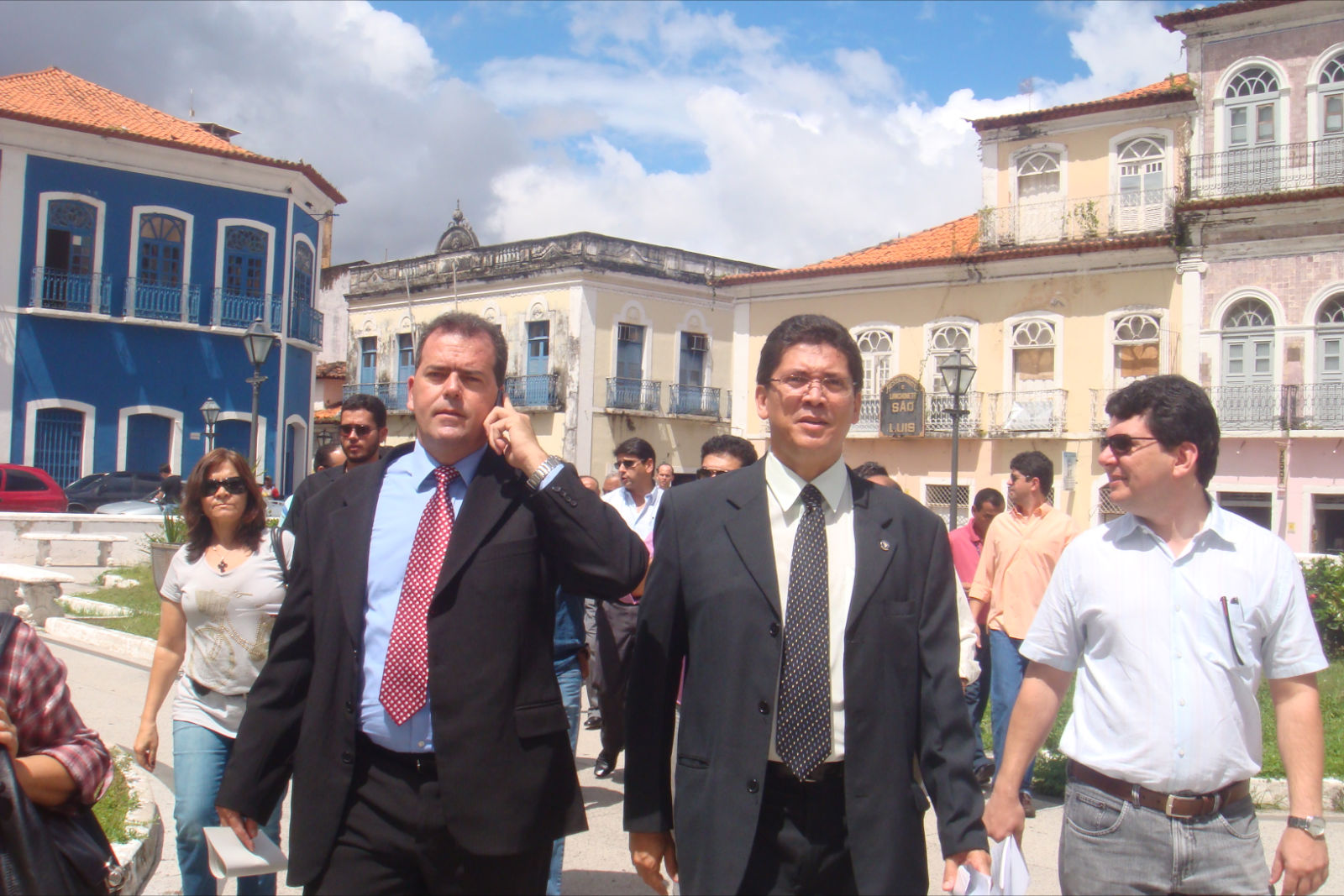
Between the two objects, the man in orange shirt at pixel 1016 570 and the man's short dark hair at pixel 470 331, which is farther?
the man in orange shirt at pixel 1016 570

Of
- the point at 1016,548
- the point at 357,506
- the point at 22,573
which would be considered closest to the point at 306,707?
the point at 357,506

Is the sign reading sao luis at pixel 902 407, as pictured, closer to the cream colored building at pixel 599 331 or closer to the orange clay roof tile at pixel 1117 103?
the orange clay roof tile at pixel 1117 103

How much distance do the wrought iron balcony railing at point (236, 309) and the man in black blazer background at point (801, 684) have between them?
27.4 m

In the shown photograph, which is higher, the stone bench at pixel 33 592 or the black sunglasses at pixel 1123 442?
the black sunglasses at pixel 1123 442

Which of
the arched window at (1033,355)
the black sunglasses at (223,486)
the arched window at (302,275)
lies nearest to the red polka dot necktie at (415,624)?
the black sunglasses at (223,486)

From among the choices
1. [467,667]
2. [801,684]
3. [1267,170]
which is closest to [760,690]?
[801,684]

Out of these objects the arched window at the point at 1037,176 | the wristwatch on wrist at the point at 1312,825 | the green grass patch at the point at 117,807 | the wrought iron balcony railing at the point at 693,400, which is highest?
the arched window at the point at 1037,176

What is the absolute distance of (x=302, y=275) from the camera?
30547 millimetres

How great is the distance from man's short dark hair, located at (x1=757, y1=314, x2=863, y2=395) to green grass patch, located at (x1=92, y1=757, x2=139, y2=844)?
355 centimetres

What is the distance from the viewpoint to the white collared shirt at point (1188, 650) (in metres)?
3.10

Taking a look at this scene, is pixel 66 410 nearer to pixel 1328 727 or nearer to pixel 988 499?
pixel 988 499

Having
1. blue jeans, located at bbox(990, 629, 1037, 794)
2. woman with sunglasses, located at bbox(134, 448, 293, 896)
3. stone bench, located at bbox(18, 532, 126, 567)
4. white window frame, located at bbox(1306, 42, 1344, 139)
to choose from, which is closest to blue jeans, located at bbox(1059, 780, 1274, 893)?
woman with sunglasses, located at bbox(134, 448, 293, 896)

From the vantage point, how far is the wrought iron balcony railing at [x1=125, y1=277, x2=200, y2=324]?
2689cm

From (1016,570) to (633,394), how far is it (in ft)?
93.4
